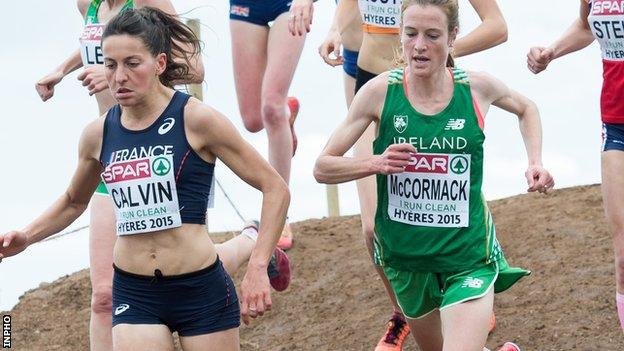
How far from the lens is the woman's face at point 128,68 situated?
228 inches

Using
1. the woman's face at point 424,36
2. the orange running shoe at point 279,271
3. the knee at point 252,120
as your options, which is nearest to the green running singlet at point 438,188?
the woman's face at point 424,36

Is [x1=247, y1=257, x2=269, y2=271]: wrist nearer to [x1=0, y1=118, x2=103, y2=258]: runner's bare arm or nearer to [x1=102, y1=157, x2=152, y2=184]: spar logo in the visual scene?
[x1=102, y1=157, x2=152, y2=184]: spar logo

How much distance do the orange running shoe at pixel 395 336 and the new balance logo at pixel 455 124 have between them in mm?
2380

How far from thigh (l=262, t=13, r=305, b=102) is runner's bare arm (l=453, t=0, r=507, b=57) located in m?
1.49

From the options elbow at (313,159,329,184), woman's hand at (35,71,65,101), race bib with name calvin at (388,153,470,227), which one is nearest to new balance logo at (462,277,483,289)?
race bib with name calvin at (388,153,470,227)

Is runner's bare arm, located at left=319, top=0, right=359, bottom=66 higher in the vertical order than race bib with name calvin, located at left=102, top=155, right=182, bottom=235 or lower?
higher

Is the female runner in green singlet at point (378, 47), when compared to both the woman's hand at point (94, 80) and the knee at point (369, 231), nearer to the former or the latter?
the knee at point (369, 231)

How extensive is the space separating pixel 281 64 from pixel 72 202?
2401 millimetres

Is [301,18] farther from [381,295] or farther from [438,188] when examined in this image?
[381,295]

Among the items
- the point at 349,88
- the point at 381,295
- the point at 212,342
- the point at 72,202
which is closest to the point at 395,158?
the point at 212,342

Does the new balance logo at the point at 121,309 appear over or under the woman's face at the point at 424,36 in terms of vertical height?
under

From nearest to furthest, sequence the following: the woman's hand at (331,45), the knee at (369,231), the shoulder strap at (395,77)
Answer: the shoulder strap at (395,77), the knee at (369,231), the woman's hand at (331,45)

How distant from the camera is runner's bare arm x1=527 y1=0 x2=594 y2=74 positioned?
23.9 feet

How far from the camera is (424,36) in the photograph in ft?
19.7
